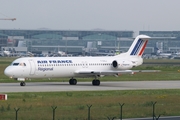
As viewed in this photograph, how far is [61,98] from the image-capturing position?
139 feet

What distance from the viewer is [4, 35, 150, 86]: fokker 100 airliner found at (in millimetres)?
55781

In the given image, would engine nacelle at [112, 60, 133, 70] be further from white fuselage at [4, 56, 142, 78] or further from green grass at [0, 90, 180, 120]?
green grass at [0, 90, 180, 120]

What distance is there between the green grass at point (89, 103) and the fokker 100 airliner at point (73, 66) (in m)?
9.57

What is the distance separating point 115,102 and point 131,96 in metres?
5.47

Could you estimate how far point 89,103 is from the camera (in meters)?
38.7

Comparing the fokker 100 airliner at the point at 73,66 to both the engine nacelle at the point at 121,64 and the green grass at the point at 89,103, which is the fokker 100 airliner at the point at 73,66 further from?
the green grass at the point at 89,103

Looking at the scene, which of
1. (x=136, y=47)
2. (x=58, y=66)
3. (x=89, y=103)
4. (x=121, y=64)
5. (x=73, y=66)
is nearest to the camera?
(x=89, y=103)

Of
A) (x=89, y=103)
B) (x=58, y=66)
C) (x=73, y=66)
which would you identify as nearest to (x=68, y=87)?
(x=58, y=66)

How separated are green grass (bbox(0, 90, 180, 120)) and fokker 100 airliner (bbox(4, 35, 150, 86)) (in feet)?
31.4

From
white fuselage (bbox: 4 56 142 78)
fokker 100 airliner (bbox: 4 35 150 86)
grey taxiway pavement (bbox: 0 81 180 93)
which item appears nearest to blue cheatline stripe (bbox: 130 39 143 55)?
fokker 100 airliner (bbox: 4 35 150 86)

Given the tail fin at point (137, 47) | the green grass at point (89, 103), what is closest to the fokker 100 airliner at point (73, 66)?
the tail fin at point (137, 47)

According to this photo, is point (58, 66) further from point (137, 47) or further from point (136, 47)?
point (137, 47)

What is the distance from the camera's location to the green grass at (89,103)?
105ft

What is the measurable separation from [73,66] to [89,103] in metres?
21.0
